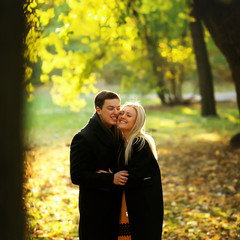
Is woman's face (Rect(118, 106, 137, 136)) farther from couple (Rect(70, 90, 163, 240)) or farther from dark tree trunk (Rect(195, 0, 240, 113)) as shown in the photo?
dark tree trunk (Rect(195, 0, 240, 113))

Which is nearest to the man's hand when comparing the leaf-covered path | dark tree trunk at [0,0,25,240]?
dark tree trunk at [0,0,25,240]

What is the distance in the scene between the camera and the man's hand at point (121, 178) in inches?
137

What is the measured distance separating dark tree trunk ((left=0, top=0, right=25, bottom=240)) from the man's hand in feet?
4.38

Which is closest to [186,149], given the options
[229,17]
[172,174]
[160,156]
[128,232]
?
[160,156]

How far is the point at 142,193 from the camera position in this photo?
360cm

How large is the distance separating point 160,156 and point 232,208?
479 cm

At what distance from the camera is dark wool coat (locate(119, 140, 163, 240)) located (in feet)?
11.6

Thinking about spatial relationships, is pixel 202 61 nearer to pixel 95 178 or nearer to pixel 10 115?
pixel 95 178

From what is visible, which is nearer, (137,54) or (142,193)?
(142,193)

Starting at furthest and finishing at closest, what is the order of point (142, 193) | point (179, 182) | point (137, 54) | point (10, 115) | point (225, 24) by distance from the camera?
point (137, 54) < point (225, 24) < point (179, 182) < point (142, 193) < point (10, 115)

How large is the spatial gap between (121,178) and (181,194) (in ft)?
15.2

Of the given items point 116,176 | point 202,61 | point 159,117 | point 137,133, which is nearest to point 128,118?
point 137,133

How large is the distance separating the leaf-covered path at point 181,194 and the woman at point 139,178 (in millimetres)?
2004

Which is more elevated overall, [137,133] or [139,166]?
[137,133]
